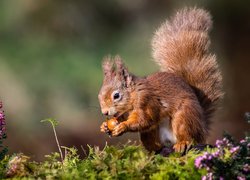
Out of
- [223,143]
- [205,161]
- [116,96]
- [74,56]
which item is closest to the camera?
[205,161]

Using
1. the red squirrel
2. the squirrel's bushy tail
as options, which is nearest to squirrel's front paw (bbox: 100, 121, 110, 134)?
the red squirrel

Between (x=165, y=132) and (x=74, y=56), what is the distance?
14.9 feet

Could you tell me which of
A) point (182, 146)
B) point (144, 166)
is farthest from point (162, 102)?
point (144, 166)

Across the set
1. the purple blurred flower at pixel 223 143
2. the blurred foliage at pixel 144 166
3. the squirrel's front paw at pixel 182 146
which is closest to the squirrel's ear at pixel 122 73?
the squirrel's front paw at pixel 182 146

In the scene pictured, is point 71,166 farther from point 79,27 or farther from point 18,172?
point 79,27

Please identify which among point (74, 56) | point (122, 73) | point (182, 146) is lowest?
point (182, 146)

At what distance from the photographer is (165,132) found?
10.3 ft

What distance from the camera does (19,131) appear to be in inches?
307

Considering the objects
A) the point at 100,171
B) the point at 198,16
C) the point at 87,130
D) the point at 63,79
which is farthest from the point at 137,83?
the point at 87,130

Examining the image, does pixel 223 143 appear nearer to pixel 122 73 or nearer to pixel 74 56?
pixel 122 73

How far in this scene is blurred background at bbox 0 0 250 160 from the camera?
24.2 feet

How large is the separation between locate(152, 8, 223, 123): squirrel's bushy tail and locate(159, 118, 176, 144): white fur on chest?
0.38 meters

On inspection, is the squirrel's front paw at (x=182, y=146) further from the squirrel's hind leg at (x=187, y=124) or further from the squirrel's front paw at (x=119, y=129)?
the squirrel's front paw at (x=119, y=129)

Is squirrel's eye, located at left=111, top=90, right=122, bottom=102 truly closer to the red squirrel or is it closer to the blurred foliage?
the red squirrel
